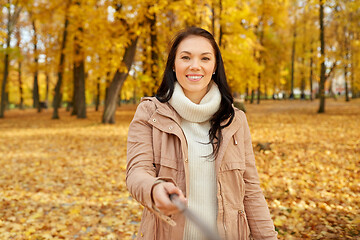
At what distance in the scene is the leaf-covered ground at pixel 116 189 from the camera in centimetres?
422

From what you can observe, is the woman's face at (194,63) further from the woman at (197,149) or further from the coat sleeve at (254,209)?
the coat sleeve at (254,209)

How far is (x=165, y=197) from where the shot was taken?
1.21 m

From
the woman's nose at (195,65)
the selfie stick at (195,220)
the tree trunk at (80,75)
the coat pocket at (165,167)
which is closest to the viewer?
the selfie stick at (195,220)

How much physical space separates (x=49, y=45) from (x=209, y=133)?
2317 centimetres

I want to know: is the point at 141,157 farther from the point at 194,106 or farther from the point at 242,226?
the point at 242,226

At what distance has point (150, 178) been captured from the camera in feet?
4.55

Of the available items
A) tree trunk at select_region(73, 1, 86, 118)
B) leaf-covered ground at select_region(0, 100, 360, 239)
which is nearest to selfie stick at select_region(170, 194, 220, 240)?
leaf-covered ground at select_region(0, 100, 360, 239)

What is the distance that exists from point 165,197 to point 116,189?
16.6ft

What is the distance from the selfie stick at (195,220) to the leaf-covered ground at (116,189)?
10.8ft

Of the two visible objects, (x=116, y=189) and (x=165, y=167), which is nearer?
(x=165, y=167)

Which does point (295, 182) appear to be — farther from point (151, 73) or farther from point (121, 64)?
point (121, 64)

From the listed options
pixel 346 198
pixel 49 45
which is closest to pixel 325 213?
pixel 346 198

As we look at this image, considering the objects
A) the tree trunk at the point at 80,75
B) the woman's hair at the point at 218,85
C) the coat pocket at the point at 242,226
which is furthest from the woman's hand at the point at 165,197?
the tree trunk at the point at 80,75

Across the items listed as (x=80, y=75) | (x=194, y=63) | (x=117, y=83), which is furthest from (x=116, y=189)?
(x=80, y=75)
